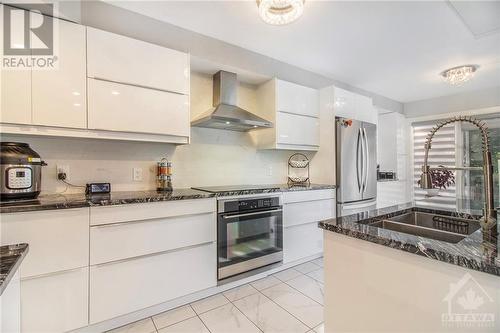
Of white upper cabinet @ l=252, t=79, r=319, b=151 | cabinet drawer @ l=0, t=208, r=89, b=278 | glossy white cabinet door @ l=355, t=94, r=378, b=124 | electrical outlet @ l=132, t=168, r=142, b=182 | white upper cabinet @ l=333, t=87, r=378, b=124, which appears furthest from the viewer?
glossy white cabinet door @ l=355, t=94, r=378, b=124

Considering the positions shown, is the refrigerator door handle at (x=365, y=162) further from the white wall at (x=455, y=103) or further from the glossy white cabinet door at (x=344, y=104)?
the white wall at (x=455, y=103)

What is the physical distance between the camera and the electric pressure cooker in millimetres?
1491

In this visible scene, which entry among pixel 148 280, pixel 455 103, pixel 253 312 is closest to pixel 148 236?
pixel 148 280

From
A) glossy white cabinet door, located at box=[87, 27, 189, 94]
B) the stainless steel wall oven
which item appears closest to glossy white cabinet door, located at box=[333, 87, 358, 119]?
the stainless steel wall oven

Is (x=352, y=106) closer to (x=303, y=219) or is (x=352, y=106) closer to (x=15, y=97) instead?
(x=303, y=219)

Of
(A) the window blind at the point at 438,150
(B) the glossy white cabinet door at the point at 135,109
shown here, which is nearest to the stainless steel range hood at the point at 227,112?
(B) the glossy white cabinet door at the point at 135,109

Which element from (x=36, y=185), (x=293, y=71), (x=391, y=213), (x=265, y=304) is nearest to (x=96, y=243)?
(x=36, y=185)

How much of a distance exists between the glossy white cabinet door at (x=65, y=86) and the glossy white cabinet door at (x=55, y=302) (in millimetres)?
1015

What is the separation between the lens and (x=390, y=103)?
4.50m

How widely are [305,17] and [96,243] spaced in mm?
2394

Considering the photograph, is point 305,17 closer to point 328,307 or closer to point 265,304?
point 328,307

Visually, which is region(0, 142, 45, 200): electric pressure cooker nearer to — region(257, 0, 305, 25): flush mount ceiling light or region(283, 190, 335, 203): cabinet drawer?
region(257, 0, 305, 25): flush mount ceiling light

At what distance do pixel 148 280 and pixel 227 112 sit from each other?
1.62 m

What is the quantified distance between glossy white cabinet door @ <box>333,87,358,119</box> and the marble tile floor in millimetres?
2066
